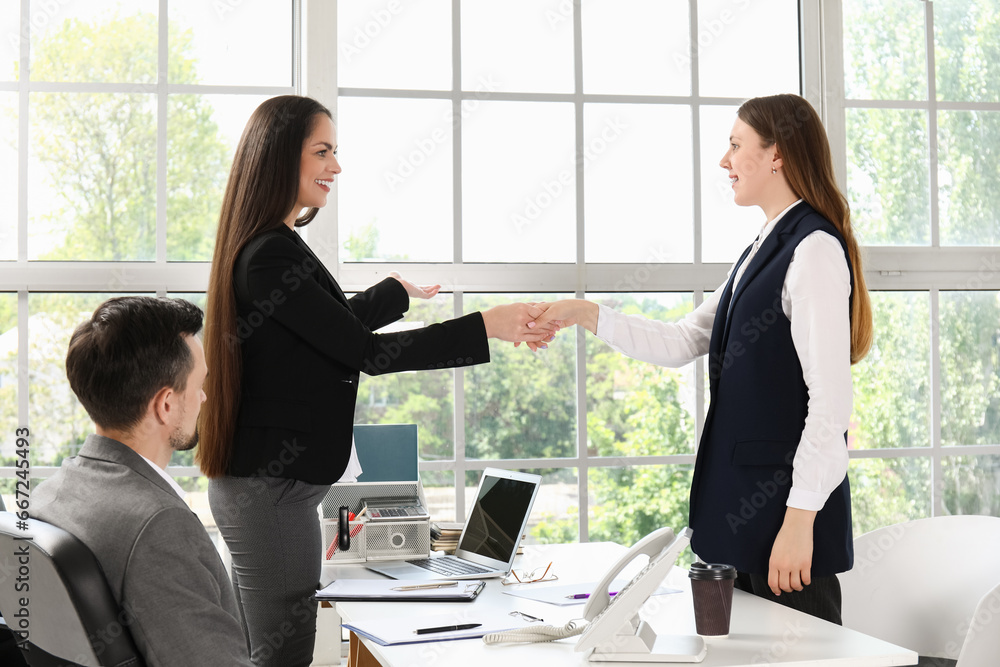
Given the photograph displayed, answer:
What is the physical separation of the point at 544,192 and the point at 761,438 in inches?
65.2

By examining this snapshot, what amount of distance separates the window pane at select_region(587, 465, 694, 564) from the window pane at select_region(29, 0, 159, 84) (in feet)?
7.05

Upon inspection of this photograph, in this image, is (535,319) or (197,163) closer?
(535,319)

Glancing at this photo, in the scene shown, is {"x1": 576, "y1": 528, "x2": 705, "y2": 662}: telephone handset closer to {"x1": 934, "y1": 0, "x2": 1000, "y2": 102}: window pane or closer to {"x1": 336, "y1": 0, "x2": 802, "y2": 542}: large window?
{"x1": 336, "y1": 0, "x2": 802, "y2": 542}: large window

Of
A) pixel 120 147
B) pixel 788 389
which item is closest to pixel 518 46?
pixel 120 147

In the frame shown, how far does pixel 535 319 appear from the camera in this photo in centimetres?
242

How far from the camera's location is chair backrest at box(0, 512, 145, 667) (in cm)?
106

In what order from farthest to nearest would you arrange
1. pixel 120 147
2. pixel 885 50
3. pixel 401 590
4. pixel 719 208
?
pixel 885 50 → pixel 719 208 → pixel 120 147 → pixel 401 590

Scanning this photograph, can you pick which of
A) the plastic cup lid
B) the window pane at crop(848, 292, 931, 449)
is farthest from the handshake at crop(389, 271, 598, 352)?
the window pane at crop(848, 292, 931, 449)

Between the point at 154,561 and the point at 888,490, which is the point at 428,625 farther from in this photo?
the point at 888,490

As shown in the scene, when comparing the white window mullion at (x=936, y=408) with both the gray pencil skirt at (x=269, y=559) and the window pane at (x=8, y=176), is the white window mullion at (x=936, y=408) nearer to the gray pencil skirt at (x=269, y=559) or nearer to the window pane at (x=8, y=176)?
the gray pencil skirt at (x=269, y=559)

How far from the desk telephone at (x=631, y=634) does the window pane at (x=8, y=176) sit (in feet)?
7.54

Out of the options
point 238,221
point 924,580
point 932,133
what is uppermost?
point 932,133

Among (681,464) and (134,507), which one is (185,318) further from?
(681,464)

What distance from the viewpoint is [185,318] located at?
1402 millimetres
